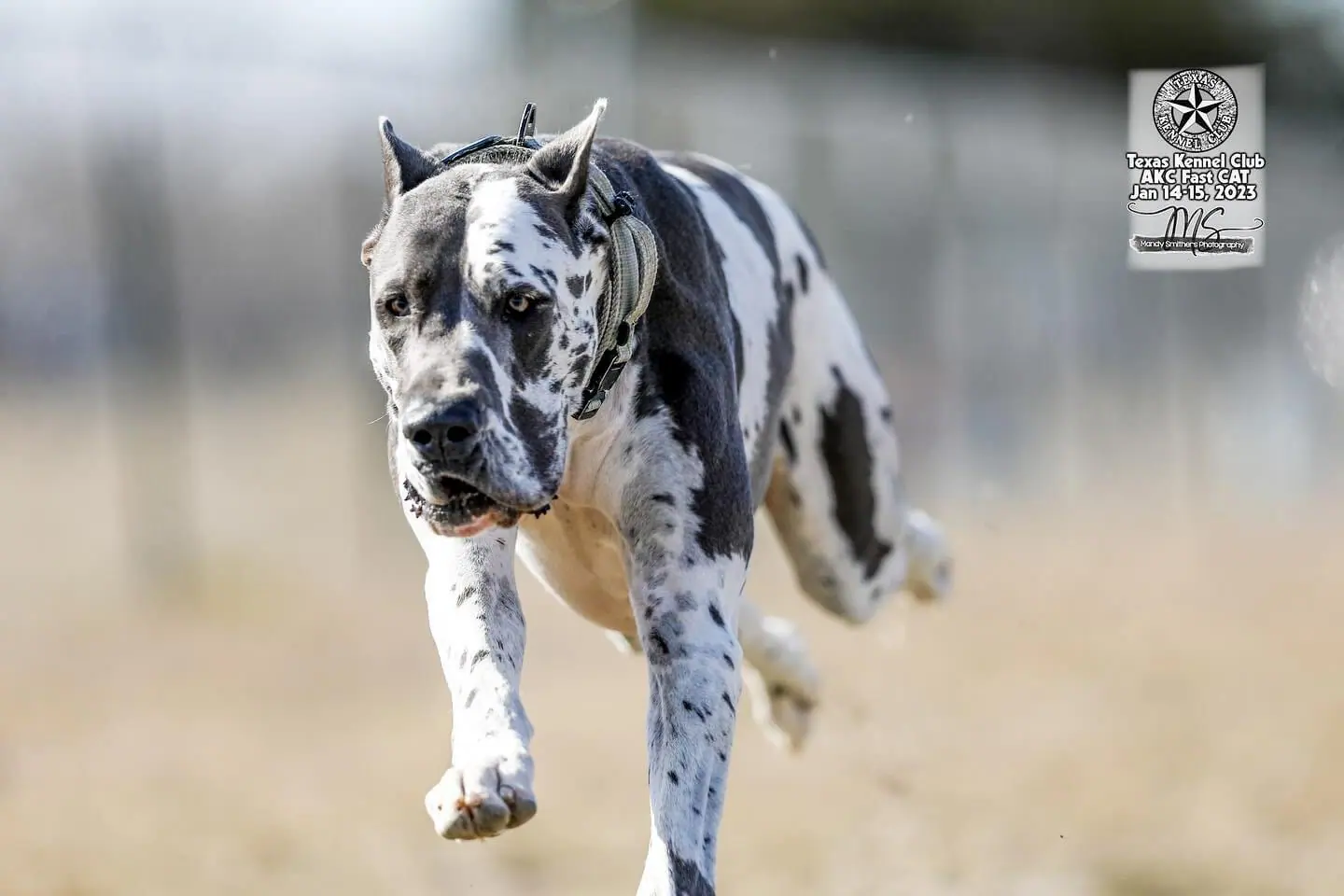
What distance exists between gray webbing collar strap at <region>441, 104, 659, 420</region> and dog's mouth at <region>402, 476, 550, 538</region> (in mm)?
333

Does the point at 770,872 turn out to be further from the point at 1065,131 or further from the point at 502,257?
the point at 1065,131

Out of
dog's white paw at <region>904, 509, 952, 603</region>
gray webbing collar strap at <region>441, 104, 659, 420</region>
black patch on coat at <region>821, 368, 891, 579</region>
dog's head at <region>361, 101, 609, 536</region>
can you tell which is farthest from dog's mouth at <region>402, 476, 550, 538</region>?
dog's white paw at <region>904, 509, 952, 603</region>

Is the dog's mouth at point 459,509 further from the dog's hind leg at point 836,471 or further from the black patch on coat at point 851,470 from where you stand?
the black patch on coat at point 851,470

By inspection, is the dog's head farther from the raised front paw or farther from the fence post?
the fence post

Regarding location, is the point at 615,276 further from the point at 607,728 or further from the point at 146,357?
the point at 146,357

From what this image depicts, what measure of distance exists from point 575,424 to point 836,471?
6.57ft

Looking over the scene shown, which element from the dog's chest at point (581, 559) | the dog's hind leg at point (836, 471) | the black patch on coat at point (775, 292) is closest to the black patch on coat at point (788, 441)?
the dog's hind leg at point (836, 471)

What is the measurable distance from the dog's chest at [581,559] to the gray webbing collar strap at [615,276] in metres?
0.44

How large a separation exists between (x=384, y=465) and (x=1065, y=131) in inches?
266

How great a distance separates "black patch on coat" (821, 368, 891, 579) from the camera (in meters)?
5.30

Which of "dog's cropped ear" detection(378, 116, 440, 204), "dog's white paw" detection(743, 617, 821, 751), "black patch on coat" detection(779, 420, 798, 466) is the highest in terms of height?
"dog's cropped ear" detection(378, 116, 440, 204)

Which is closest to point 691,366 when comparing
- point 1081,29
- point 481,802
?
point 481,802

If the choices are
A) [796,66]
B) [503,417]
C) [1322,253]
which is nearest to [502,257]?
[503,417]

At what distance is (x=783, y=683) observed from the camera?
5969 millimetres
